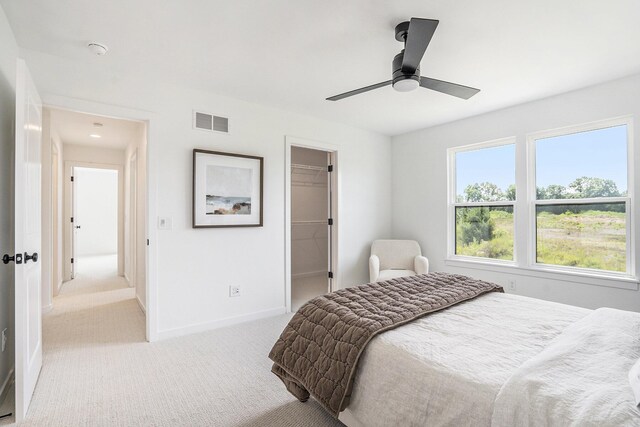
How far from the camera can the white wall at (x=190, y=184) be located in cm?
278

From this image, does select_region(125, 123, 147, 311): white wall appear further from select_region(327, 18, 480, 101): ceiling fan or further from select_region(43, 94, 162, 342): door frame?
select_region(327, 18, 480, 101): ceiling fan

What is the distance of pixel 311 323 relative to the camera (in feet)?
6.06

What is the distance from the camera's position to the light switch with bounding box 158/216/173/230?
3055 mm

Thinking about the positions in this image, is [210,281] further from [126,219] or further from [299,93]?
[126,219]

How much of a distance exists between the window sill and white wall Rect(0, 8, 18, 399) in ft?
14.5

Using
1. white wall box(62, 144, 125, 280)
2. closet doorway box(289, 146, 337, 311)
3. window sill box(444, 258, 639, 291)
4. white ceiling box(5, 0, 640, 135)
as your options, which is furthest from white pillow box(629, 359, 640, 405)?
white wall box(62, 144, 125, 280)

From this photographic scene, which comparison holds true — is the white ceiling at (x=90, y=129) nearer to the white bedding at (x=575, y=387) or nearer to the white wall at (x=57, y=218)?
the white wall at (x=57, y=218)

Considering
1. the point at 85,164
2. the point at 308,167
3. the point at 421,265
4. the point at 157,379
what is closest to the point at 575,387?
the point at 157,379

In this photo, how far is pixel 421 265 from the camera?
413cm

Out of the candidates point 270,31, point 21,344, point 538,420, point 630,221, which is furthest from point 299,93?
point 630,221

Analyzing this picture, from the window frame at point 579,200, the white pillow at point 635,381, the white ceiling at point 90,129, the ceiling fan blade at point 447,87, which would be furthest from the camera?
the white ceiling at point 90,129

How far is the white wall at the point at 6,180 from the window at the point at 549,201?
446cm

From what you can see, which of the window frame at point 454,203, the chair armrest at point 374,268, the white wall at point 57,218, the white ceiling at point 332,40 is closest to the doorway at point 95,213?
the white wall at point 57,218

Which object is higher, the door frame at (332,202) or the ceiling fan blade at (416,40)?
the ceiling fan blade at (416,40)
